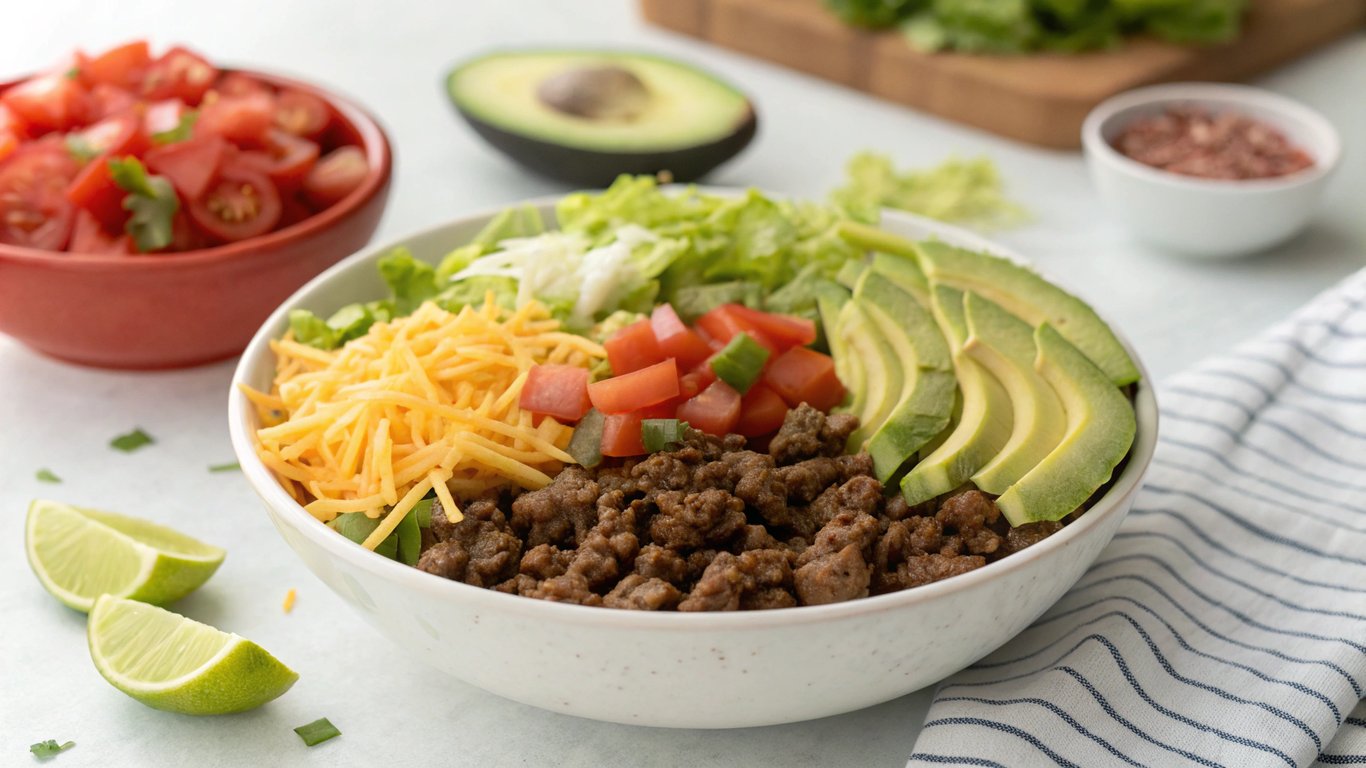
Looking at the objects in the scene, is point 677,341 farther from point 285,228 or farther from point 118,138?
point 118,138

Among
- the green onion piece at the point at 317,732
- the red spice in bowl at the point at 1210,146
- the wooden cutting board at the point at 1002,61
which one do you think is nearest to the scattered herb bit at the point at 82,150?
the green onion piece at the point at 317,732

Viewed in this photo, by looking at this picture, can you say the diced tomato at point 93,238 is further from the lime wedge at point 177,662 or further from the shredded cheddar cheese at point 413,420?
the lime wedge at point 177,662

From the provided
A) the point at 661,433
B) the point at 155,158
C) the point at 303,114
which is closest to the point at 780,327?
the point at 661,433

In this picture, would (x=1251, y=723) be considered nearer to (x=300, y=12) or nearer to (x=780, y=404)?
(x=780, y=404)

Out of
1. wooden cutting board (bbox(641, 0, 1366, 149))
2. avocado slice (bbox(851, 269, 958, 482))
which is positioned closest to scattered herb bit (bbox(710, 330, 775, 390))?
avocado slice (bbox(851, 269, 958, 482))

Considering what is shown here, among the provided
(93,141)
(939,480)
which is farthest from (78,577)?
(939,480)
